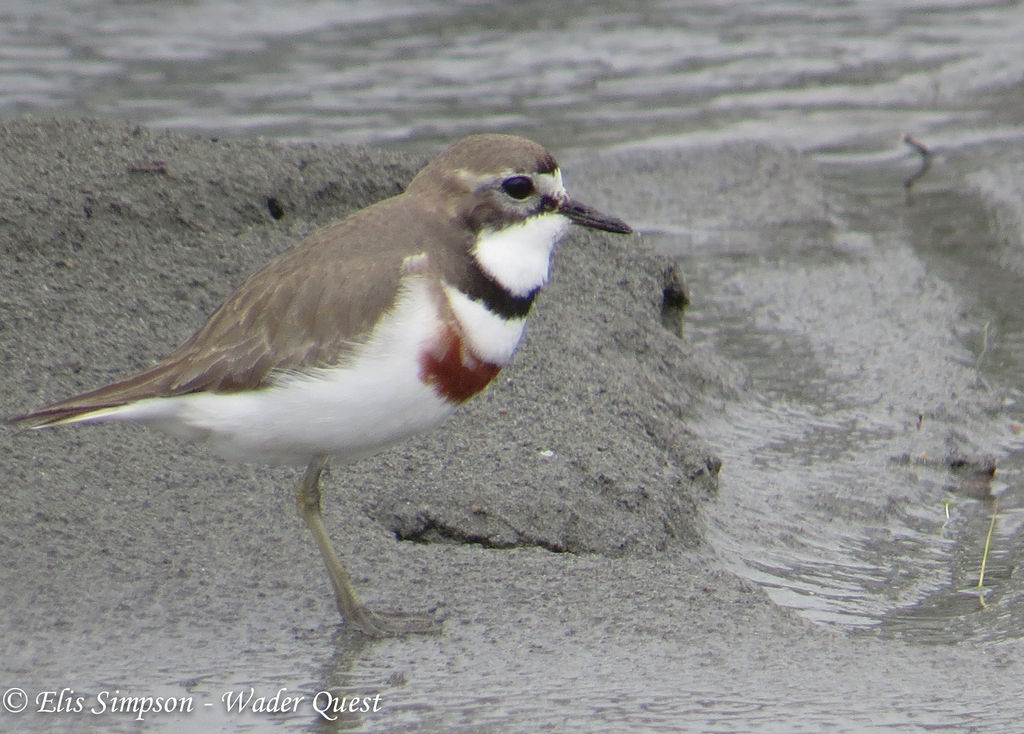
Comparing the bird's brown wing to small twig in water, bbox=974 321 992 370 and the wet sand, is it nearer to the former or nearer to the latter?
the wet sand

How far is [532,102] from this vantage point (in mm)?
10797

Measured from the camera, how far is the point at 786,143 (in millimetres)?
10312

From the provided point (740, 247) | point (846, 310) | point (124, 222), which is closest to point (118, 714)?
point (124, 222)

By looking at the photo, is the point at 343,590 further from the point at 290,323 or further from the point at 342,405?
the point at 290,323

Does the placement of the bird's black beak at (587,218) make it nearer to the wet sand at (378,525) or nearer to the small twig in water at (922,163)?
the wet sand at (378,525)

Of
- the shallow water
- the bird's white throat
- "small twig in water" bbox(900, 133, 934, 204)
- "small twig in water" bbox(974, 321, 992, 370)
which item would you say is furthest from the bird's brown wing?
"small twig in water" bbox(900, 133, 934, 204)

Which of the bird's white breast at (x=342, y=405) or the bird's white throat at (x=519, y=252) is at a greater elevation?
the bird's white throat at (x=519, y=252)

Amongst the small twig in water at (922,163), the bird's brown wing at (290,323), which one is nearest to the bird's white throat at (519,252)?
the bird's brown wing at (290,323)

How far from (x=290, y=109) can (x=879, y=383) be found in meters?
5.35

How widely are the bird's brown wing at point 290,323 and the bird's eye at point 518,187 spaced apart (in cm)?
30

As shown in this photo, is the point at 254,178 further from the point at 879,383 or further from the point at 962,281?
the point at 962,281

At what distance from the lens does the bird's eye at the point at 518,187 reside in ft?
14.0

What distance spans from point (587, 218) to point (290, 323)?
38.8 inches

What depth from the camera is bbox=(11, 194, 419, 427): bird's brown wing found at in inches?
159
